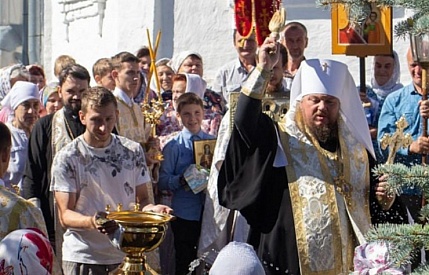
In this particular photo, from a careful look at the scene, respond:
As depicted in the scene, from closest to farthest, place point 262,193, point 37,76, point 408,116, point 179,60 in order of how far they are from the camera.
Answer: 1. point 262,193
2. point 408,116
3. point 179,60
4. point 37,76

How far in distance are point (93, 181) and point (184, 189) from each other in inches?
61.8

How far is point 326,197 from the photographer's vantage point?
737 cm

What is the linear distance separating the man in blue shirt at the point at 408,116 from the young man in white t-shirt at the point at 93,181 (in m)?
2.05

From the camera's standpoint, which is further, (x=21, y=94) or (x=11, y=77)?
(x=11, y=77)

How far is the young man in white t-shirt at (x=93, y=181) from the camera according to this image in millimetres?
7801

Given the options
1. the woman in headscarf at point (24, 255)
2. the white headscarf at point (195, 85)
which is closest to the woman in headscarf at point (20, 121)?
the white headscarf at point (195, 85)

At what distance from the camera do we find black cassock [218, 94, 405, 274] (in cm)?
721

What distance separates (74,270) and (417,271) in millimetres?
3282

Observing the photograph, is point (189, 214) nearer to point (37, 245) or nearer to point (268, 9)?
point (268, 9)

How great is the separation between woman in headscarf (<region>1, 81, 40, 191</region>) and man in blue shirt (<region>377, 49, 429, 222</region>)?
254 centimetres

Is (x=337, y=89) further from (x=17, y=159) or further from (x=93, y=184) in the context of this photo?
(x=17, y=159)

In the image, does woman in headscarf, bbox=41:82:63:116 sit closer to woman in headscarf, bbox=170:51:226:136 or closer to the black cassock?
woman in headscarf, bbox=170:51:226:136

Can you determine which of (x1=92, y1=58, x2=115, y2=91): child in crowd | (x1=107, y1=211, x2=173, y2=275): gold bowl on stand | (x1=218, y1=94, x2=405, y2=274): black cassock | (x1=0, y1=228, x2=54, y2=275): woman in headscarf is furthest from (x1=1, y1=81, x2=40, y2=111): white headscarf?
(x1=0, y1=228, x2=54, y2=275): woman in headscarf

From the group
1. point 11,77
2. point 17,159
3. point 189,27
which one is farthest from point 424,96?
point 189,27
